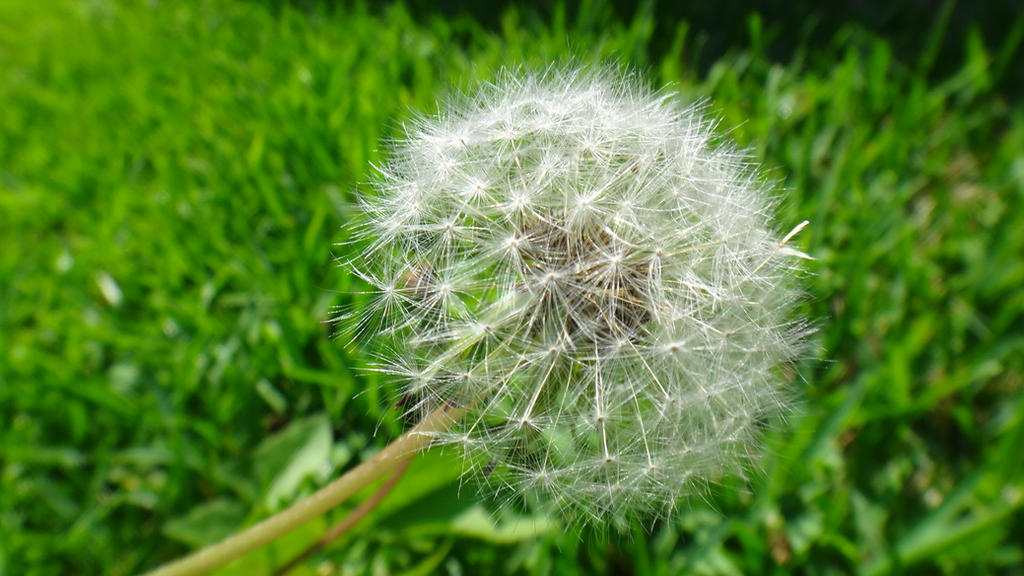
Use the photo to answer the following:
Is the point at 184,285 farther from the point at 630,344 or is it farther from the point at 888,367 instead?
the point at 888,367

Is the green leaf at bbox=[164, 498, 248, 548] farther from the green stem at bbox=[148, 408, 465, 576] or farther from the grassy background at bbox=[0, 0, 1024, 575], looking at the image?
the green stem at bbox=[148, 408, 465, 576]

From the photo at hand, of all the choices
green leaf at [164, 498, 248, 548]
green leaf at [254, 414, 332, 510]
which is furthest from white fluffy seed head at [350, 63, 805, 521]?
green leaf at [164, 498, 248, 548]

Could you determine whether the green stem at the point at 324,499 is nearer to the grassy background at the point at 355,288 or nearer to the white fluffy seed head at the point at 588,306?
the white fluffy seed head at the point at 588,306

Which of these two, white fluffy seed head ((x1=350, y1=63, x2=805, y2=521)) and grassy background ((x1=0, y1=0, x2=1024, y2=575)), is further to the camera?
grassy background ((x1=0, y1=0, x2=1024, y2=575))

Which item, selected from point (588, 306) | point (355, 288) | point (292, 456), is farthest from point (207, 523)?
point (588, 306)

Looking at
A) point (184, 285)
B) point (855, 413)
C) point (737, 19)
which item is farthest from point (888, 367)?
point (184, 285)

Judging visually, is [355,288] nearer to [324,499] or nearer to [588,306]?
[324,499]
